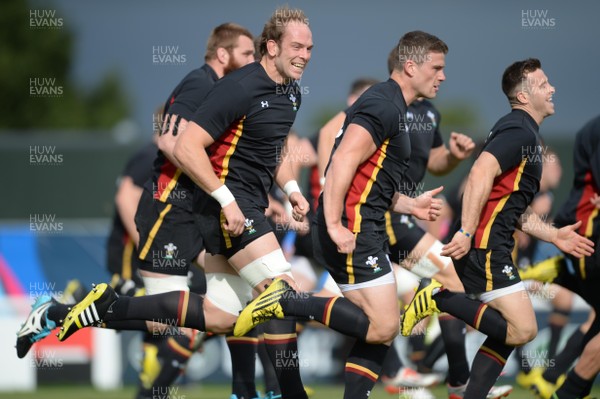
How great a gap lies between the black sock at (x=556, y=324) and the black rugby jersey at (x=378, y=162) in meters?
4.69

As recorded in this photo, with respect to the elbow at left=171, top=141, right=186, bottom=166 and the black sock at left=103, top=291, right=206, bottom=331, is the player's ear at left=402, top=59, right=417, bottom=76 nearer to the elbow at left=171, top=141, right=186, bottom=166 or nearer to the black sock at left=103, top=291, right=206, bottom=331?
the elbow at left=171, top=141, right=186, bottom=166

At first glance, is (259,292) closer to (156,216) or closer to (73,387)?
(156,216)

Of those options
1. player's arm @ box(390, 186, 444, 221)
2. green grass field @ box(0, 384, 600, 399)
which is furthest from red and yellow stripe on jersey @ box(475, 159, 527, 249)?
green grass field @ box(0, 384, 600, 399)

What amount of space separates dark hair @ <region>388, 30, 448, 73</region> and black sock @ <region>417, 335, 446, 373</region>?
10.3 ft

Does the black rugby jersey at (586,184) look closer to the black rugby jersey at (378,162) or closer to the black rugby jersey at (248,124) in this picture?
the black rugby jersey at (378,162)

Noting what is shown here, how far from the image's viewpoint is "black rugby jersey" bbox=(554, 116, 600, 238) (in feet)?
24.3

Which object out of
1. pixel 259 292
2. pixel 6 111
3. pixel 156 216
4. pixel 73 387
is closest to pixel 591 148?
pixel 259 292

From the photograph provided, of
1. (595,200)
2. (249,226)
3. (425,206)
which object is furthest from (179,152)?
(595,200)

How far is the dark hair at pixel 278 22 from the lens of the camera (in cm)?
661

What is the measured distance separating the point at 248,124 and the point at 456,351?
2406 millimetres

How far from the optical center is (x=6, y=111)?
43.3 m

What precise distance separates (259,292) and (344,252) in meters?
0.72

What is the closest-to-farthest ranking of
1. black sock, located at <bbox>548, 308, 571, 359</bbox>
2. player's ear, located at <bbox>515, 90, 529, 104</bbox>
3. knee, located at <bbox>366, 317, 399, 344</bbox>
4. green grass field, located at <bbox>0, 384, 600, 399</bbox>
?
knee, located at <bbox>366, 317, 399, 344</bbox>, player's ear, located at <bbox>515, 90, 529, 104</bbox>, green grass field, located at <bbox>0, 384, 600, 399</bbox>, black sock, located at <bbox>548, 308, 571, 359</bbox>

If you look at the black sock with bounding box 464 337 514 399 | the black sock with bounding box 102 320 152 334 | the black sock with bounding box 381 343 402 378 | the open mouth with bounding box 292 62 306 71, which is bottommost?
the black sock with bounding box 381 343 402 378
